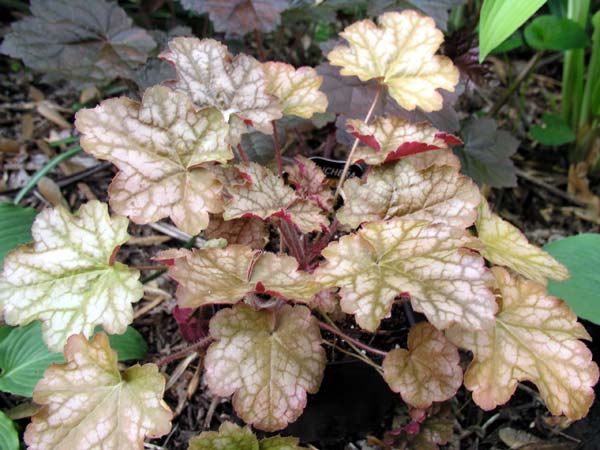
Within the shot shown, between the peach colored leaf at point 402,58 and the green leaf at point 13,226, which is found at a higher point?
the peach colored leaf at point 402,58

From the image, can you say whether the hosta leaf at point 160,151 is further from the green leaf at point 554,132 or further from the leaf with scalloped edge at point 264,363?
the green leaf at point 554,132

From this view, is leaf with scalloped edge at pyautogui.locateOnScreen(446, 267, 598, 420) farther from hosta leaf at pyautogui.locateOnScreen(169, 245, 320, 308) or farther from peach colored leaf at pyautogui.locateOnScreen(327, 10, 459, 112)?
peach colored leaf at pyautogui.locateOnScreen(327, 10, 459, 112)

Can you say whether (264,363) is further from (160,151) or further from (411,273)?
(160,151)

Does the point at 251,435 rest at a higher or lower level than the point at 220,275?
lower

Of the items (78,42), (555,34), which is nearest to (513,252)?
(555,34)

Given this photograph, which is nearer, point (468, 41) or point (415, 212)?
point (415, 212)

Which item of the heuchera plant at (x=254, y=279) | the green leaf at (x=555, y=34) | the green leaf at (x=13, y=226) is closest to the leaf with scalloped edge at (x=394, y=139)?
the heuchera plant at (x=254, y=279)

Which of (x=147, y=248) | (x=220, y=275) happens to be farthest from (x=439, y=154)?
(x=147, y=248)

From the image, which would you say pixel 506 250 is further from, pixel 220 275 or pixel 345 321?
pixel 220 275
